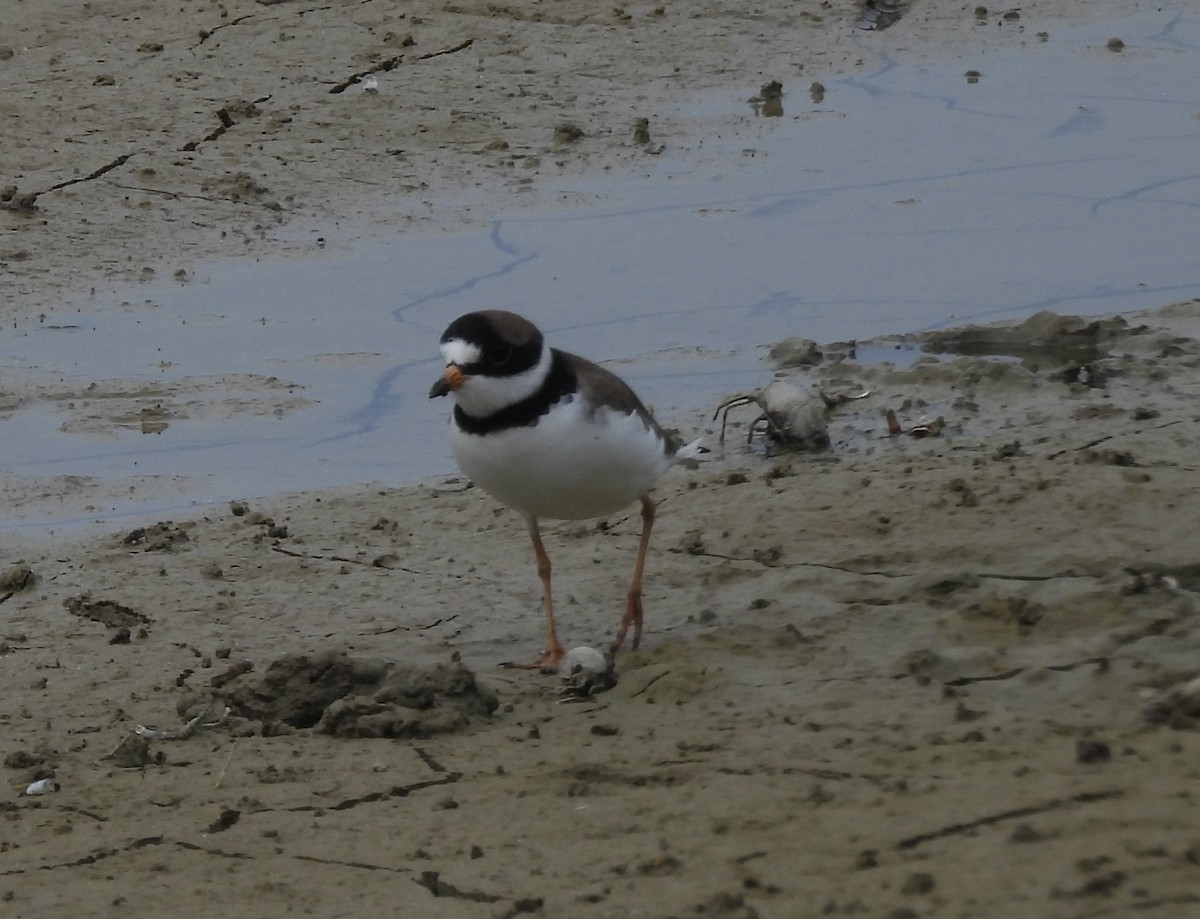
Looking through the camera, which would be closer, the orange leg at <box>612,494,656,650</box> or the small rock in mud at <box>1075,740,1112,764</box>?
the small rock in mud at <box>1075,740,1112,764</box>

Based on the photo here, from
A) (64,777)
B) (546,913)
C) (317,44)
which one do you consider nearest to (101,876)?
(64,777)

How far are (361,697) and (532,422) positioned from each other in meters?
1.00

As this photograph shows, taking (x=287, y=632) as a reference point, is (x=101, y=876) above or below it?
above

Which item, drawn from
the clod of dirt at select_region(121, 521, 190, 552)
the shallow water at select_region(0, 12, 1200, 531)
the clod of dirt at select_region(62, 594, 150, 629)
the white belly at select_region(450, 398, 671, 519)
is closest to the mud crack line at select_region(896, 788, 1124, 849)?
the white belly at select_region(450, 398, 671, 519)

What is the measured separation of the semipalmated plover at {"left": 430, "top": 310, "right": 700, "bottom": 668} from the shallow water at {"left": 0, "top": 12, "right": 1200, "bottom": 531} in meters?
2.24

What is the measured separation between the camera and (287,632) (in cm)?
659

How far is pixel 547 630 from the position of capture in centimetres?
635

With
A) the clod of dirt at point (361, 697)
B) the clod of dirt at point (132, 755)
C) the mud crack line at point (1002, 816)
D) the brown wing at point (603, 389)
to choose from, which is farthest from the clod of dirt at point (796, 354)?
the mud crack line at point (1002, 816)

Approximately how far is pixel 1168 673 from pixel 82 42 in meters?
9.98

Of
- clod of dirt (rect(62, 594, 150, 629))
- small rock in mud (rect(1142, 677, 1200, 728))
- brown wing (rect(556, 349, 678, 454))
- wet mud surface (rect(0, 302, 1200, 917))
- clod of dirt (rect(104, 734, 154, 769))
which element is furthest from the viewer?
clod of dirt (rect(62, 594, 150, 629))

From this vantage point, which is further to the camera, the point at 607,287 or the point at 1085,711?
the point at 607,287

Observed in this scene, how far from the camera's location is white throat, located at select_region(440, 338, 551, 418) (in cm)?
570

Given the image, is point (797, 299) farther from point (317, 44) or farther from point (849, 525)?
point (317, 44)

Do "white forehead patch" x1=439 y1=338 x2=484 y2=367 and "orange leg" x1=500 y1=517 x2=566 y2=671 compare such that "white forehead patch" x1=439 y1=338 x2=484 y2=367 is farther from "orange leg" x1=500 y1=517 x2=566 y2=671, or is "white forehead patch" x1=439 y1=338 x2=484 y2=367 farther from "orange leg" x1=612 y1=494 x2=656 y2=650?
"orange leg" x1=612 y1=494 x2=656 y2=650
